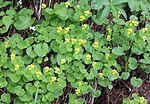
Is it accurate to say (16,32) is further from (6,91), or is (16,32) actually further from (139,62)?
(139,62)

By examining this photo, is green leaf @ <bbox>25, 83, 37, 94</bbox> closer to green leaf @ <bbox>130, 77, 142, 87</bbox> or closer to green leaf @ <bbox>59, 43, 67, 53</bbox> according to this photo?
green leaf @ <bbox>59, 43, 67, 53</bbox>

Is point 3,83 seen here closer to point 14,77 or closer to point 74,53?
point 14,77

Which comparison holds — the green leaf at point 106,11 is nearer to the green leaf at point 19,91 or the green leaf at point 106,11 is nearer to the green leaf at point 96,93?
the green leaf at point 96,93

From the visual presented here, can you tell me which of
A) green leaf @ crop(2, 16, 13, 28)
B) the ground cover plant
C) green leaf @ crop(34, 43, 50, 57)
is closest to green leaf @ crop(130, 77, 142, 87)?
the ground cover plant

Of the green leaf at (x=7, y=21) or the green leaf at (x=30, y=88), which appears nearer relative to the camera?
the green leaf at (x=30, y=88)

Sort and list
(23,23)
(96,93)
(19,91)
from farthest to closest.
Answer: (23,23) → (96,93) → (19,91)

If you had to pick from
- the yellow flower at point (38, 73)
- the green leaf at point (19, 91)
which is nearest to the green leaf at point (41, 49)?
the yellow flower at point (38, 73)

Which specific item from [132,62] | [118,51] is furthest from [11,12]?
[132,62]

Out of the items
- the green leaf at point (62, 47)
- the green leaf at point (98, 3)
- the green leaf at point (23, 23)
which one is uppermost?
the green leaf at point (98, 3)

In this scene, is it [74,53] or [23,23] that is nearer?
[74,53]
